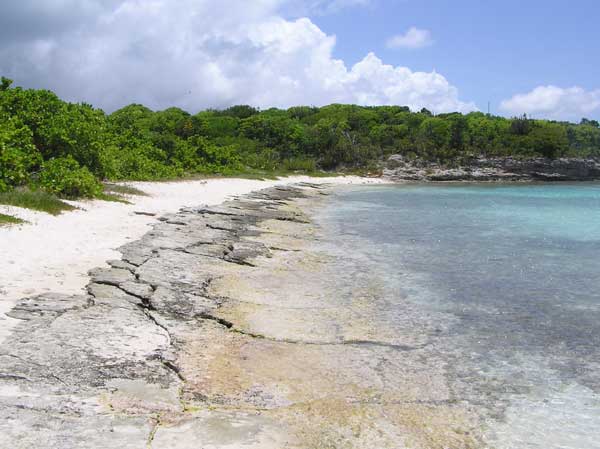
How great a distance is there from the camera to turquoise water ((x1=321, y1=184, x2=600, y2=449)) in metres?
4.57

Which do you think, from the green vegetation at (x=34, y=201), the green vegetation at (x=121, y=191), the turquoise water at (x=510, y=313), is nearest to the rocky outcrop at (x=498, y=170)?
the green vegetation at (x=121, y=191)

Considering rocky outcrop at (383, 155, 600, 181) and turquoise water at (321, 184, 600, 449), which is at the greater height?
rocky outcrop at (383, 155, 600, 181)

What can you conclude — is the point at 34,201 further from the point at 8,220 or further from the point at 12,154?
the point at 8,220

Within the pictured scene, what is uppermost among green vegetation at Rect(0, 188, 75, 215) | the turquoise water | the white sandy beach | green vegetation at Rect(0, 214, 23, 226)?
green vegetation at Rect(0, 188, 75, 215)

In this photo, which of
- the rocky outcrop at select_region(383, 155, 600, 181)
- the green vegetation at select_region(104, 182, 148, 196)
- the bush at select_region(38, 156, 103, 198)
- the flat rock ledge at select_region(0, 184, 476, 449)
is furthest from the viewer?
the rocky outcrop at select_region(383, 155, 600, 181)

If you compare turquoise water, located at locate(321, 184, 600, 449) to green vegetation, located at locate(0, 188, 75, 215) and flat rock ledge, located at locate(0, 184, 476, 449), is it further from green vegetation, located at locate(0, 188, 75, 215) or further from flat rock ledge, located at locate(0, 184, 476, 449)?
green vegetation, located at locate(0, 188, 75, 215)

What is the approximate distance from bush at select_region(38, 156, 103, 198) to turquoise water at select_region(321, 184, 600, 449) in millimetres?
7520

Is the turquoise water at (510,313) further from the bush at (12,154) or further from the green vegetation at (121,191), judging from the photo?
the bush at (12,154)

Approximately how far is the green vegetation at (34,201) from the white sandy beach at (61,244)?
0.31 metres

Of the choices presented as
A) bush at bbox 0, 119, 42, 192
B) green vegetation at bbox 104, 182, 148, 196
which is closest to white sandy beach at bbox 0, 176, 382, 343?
bush at bbox 0, 119, 42, 192

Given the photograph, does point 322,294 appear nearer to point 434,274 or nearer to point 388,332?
point 388,332

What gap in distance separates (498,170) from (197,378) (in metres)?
67.8

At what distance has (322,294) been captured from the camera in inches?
331

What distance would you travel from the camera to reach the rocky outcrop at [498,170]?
65500 millimetres
